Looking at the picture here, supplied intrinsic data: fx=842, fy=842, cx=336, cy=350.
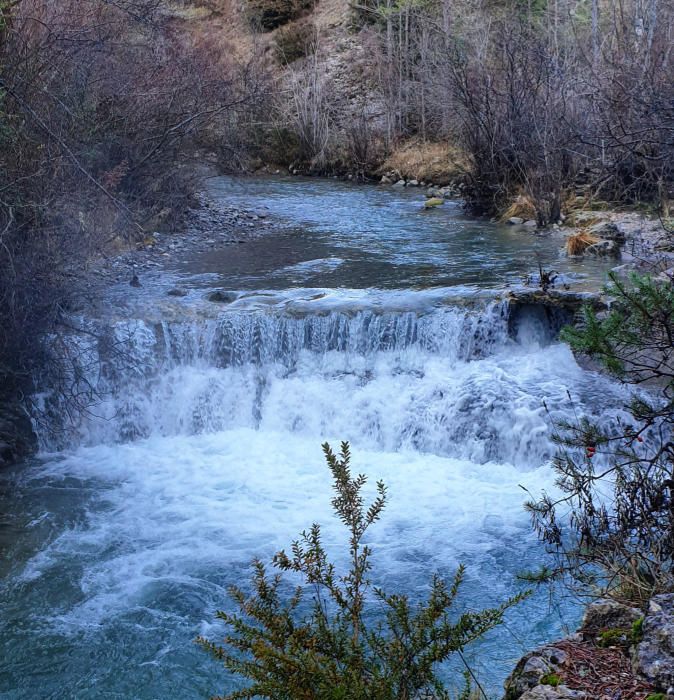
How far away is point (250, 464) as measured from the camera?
7.99 m

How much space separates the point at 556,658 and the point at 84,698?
2.98 meters

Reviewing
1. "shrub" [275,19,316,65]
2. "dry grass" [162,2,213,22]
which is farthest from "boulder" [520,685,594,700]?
"shrub" [275,19,316,65]

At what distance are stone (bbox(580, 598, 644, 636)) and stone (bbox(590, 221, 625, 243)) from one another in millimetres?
8969

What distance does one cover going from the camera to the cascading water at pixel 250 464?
5.23 meters

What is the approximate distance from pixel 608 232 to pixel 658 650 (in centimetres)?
970

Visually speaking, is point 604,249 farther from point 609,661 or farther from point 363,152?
point 363,152

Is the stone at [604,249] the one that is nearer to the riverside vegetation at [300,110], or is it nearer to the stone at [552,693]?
the riverside vegetation at [300,110]

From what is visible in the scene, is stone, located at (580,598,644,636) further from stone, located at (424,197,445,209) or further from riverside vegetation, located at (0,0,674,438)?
stone, located at (424,197,445,209)

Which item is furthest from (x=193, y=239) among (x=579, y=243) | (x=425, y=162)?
(x=425, y=162)

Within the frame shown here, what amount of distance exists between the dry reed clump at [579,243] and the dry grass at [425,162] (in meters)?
6.70

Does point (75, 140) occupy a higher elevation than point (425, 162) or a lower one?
higher

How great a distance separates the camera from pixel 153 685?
15.5 feet

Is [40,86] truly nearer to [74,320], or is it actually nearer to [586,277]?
[74,320]

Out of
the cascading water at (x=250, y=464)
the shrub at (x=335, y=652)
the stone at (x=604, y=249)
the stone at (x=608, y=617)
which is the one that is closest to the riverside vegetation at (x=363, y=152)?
the shrub at (x=335, y=652)
